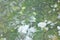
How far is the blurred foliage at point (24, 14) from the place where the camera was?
103 centimetres

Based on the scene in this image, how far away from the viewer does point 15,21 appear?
1083 mm

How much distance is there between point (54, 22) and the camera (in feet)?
3.52

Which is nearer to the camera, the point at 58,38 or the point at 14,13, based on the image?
the point at 58,38

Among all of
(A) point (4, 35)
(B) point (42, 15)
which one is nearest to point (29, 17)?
(B) point (42, 15)

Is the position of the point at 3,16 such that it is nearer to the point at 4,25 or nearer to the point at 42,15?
the point at 4,25

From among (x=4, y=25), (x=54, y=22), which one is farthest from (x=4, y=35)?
→ (x=54, y=22)

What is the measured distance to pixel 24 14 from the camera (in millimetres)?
1109

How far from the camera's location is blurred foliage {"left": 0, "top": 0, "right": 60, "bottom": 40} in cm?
103

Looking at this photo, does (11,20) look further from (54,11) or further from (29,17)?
(54,11)

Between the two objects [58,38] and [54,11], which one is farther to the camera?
[54,11]

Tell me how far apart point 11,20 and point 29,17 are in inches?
4.6

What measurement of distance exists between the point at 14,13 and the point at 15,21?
61 mm

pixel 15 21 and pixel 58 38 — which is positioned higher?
pixel 15 21

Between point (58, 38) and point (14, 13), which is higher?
point (14, 13)
